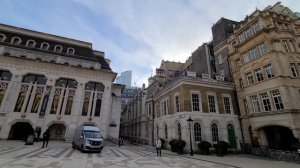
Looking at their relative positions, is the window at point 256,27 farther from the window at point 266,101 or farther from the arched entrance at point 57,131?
the arched entrance at point 57,131

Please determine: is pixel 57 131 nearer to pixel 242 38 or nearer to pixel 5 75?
pixel 5 75

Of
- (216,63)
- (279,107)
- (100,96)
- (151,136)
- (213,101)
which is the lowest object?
(151,136)

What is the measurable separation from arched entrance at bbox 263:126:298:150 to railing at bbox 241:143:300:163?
205 centimetres

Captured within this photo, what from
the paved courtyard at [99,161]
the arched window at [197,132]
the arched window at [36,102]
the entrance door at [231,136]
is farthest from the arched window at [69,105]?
the entrance door at [231,136]

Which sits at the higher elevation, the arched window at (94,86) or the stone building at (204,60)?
the stone building at (204,60)

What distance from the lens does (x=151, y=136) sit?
95.6 ft

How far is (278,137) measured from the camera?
19.4 metres

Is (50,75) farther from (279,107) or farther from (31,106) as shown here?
(279,107)

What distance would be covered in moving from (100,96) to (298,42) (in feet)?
100

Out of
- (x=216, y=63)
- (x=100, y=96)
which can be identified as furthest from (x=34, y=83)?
(x=216, y=63)

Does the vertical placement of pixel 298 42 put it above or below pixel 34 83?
above

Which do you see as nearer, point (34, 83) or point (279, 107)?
point (279, 107)

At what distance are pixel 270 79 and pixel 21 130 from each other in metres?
37.9

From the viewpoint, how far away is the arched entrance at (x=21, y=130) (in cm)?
2642
